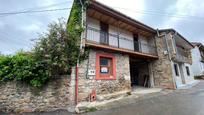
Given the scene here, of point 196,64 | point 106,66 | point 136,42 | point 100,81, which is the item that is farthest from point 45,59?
point 196,64

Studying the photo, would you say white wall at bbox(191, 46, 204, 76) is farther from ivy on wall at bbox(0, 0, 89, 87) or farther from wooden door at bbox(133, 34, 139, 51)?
ivy on wall at bbox(0, 0, 89, 87)

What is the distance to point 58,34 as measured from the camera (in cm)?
701

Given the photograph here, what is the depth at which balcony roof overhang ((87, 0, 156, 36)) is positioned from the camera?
858 cm

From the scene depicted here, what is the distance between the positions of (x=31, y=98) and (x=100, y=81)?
3.79 m

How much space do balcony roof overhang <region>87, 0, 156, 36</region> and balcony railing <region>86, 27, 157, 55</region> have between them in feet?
3.72

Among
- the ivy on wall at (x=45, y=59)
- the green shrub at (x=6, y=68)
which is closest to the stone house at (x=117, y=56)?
the ivy on wall at (x=45, y=59)

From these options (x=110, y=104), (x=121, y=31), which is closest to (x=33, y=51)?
(x=110, y=104)

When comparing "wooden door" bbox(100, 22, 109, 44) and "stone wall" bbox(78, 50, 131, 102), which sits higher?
"wooden door" bbox(100, 22, 109, 44)

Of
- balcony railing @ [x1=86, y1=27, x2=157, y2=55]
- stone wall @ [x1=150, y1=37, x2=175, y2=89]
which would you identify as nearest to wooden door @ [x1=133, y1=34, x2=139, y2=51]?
balcony railing @ [x1=86, y1=27, x2=157, y2=55]

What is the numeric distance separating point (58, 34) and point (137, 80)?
10.4m

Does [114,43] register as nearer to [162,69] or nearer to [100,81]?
[100,81]

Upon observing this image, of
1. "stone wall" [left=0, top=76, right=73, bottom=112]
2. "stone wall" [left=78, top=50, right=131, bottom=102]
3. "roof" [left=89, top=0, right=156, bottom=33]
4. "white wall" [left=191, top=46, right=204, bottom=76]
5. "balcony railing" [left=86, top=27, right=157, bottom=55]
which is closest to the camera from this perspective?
"stone wall" [left=0, top=76, right=73, bottom=112]

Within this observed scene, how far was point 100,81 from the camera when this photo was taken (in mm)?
7941

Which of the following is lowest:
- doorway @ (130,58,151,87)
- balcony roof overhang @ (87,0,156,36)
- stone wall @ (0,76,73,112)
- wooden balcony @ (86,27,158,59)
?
stone wall @ (0,76,73,112)
